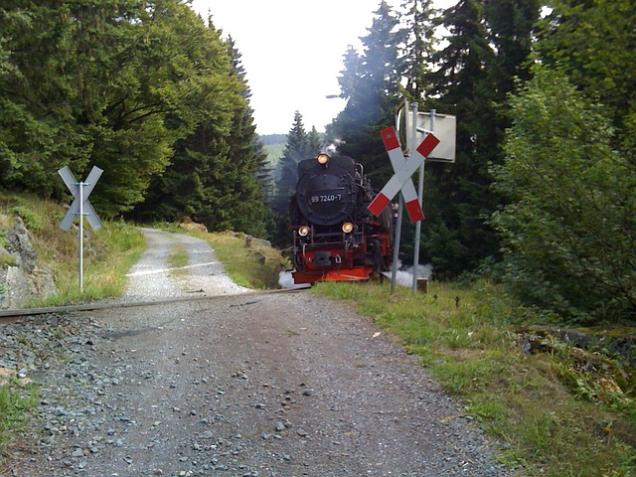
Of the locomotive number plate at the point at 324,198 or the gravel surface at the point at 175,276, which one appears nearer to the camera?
the gravel surface at the point at 175,276

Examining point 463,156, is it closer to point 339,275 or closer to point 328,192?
point 328,192

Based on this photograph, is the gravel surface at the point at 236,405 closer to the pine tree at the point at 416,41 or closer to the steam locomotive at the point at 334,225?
the steam locomotive at the point at 334,225

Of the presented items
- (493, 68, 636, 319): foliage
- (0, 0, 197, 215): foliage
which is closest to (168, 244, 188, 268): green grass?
(0, 0, 197, 215): foliage

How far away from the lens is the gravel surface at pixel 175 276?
46.4ft

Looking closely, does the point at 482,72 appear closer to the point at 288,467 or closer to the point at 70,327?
the point at 70,327

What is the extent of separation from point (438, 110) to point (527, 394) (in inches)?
780

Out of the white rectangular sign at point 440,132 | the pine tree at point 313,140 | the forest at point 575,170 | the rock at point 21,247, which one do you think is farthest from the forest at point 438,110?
the pine tree at point 313,140

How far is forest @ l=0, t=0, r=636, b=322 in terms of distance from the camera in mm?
7805

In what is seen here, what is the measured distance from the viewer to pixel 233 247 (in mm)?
29562

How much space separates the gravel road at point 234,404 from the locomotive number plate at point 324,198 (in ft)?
27.7

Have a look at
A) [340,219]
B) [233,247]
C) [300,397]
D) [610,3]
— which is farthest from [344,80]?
[300,397]

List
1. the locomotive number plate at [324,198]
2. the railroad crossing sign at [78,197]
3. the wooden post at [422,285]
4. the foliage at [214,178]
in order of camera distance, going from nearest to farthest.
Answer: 1. the wooden post at [422,285]
2. the railroad crossing sign at [78,197]
3. the locomotive number plate at [324,198]
4. the foliage at [214,178]

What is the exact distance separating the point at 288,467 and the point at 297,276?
12255mm

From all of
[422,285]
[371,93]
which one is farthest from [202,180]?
[422,285]
